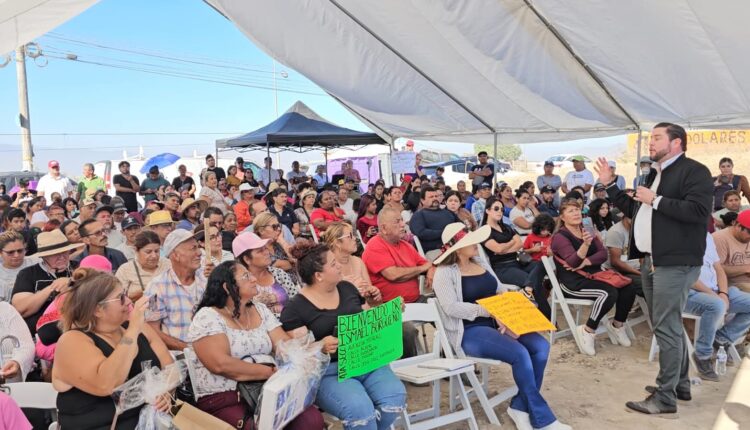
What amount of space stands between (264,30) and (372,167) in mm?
13093

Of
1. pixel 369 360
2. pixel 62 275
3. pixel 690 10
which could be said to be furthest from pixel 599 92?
pixel 62 275

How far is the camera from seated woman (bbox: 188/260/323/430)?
302 cm

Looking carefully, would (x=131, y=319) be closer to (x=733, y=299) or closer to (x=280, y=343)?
(x=280, y=343)

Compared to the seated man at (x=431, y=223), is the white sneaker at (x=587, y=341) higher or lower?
lower

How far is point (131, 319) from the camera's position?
2.79 metres

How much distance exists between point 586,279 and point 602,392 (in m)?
1.39

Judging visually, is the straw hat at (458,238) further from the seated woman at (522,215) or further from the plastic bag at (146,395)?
the seated woman at (522,215)

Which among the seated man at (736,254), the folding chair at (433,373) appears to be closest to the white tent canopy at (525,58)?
the seated man at (736,254)

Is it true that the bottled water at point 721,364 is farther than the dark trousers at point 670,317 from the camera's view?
Yes

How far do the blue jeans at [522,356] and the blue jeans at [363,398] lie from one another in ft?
2.76

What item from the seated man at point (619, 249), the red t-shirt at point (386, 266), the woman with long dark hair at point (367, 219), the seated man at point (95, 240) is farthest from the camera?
the woman with long dark hair at point (367, 219)

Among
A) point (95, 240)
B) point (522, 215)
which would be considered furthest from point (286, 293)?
point (522, 215)

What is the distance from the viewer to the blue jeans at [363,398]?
3.18m

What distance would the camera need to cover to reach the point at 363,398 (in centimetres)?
324
